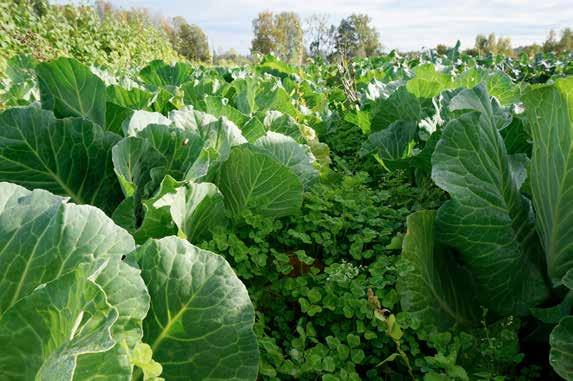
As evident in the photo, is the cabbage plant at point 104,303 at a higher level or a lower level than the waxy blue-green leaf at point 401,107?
higher

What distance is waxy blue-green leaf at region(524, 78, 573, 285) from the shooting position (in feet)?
4.50

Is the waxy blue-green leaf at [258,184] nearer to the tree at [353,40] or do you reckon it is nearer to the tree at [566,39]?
the tree at [353,40]

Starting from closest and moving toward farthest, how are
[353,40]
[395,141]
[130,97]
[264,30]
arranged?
[130,97] → [395,141] → [353,40] → [264,30]

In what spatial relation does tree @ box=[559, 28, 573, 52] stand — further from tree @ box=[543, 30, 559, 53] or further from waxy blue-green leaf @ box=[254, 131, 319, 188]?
waxy blue-green leaf @ box=[254, 131, 319, 188]

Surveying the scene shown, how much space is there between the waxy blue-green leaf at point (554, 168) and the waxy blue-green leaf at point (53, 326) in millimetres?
1306

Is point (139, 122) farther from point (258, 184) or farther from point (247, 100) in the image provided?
point (247, 100)

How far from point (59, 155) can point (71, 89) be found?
45cm

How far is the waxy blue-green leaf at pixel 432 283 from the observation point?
1.50 m

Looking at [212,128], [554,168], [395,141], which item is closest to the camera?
[554,168]

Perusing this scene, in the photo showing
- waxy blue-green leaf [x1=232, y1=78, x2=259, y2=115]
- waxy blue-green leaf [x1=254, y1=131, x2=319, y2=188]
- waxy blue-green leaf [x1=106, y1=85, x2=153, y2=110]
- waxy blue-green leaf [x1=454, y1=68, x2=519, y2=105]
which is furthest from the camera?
waxy blue-green leaf [x1=454, y1=68, x2=519, y2=105]

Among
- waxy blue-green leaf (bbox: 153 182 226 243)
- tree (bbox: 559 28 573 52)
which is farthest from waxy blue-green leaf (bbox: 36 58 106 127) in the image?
tree (bbox: 559 28 573 52)

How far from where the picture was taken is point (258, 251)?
1742 millimetres

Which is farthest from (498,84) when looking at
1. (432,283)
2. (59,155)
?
(59,155)

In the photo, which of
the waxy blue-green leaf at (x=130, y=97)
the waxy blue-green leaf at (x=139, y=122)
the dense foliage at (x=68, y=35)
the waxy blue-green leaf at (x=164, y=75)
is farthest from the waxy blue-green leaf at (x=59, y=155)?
the dense foliage at (x=68, y=35)
